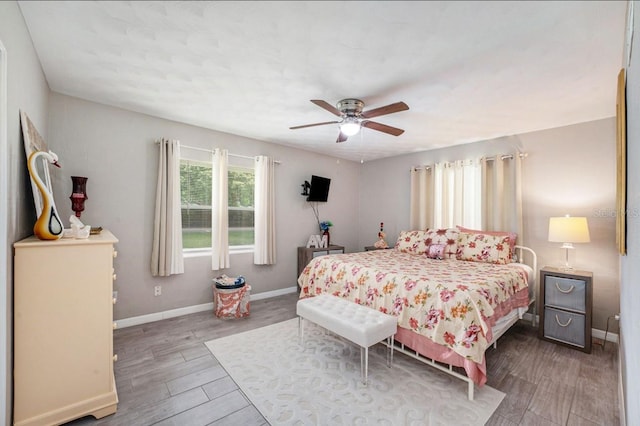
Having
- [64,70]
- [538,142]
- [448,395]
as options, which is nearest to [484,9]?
[448,395]

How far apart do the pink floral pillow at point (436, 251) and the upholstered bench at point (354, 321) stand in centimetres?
155

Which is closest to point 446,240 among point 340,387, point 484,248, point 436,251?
point 436,251

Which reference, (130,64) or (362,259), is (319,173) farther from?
(130,64)

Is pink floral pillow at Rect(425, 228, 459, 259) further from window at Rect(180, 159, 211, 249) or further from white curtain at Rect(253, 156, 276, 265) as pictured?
window at Rect(180, 159, 211, 249)

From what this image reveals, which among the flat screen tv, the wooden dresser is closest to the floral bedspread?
the flat screen tv

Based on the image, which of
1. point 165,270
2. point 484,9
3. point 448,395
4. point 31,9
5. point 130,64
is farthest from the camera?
point 165,270

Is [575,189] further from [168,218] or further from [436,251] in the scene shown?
[168,218]

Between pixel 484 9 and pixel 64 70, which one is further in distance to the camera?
pixel 64 70

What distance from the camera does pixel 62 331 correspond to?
1.69m

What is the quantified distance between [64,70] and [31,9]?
85 cm

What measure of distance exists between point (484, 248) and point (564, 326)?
1065 mm

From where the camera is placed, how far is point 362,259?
11.2ft

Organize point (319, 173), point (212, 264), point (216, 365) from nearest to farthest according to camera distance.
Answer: point (216, 365)
point (212, 264)
point (319, 173)

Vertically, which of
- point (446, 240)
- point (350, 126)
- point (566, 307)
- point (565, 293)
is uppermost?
point (350, 126)
